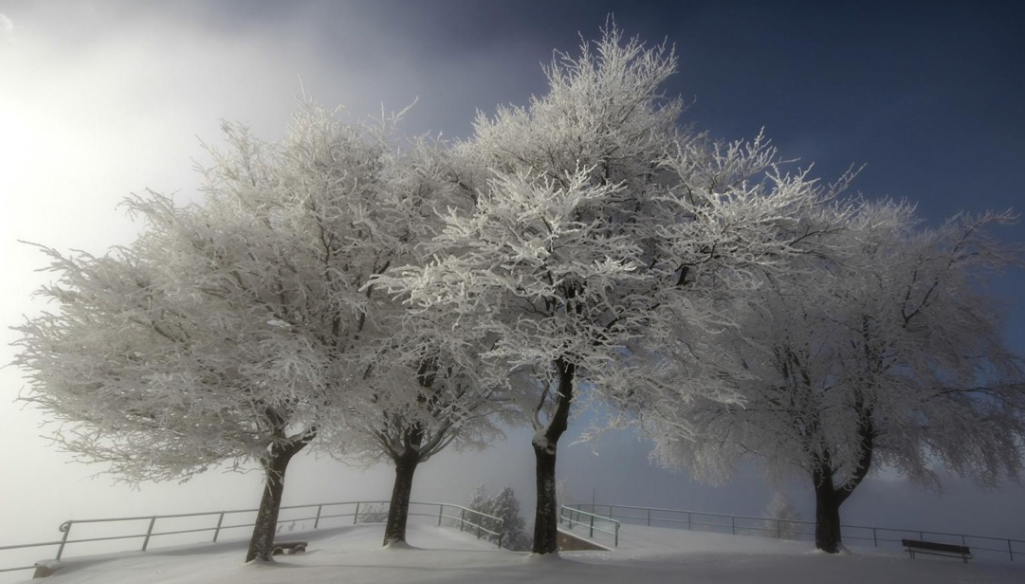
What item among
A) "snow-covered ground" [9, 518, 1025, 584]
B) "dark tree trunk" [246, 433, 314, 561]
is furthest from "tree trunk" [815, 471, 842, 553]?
"dark tree trunk" [246, 433, 314, 561]

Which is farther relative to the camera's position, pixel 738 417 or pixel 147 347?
pixel 738 417

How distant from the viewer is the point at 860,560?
42.7 ft

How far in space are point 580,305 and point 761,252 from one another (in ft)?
12.0

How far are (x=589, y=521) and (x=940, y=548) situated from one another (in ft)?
39.8

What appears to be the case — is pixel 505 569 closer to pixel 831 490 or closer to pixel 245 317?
pixel 245 317

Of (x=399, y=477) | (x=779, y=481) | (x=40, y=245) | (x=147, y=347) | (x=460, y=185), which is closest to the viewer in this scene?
(x=40, y=245)

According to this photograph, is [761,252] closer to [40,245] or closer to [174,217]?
[174,217]

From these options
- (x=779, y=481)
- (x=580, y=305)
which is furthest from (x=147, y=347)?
(x=779, y=481)

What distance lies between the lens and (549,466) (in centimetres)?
1193

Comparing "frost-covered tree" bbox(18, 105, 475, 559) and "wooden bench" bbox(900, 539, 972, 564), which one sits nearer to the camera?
"frost-covered tree" bbox(18, 105, 475, 559)

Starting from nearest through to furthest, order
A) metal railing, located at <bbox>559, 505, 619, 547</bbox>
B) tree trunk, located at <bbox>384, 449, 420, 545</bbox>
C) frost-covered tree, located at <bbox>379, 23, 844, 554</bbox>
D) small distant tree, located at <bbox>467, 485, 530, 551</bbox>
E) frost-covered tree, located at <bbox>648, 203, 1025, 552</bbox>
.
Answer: frost-covered tree, located at <bbox>379, 23, 844, 554</bbox>, tree trunk, located at <bbox>384, 449, 420, 545</bbox>, frost-covered tree, located at <bbox>648, 203, 1025, 552</bbox>, metal railing, located at <bbox>559, 505, 619, 547</bbox>, small distant tree, located at <bbox>467, 485, 530, 551</bbox>

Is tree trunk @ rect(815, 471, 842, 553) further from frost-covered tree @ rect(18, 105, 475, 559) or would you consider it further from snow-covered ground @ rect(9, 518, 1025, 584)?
frost-covered tree @ rect(18, 105, 475, 559)

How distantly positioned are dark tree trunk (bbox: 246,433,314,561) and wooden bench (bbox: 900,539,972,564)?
20082 mm

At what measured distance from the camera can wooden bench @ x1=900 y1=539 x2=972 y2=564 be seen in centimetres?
1759
